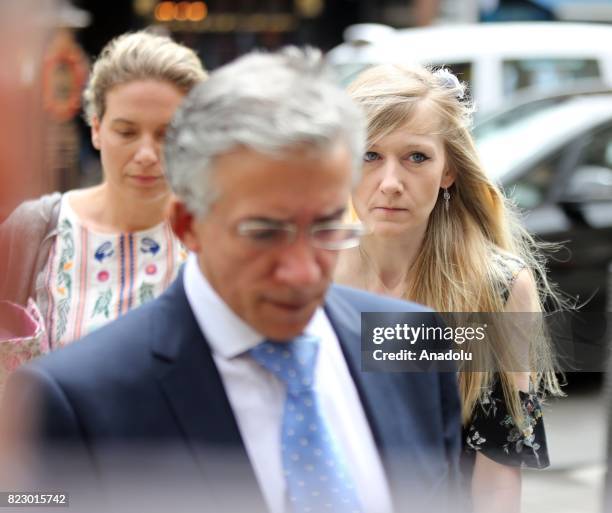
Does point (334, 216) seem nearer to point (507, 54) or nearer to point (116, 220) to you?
point (116, 220)

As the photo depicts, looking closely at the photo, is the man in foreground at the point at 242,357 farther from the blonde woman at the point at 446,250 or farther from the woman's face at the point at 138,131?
the woman's face at the point at 138,131

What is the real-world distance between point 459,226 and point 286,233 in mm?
946

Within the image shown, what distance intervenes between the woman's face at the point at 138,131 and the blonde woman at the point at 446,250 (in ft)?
1.50

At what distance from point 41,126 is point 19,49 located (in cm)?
14

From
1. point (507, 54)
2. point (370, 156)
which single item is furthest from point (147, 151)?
point (507, 54)

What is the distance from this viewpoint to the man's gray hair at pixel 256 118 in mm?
1533

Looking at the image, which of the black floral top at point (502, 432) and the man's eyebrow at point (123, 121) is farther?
the man's eyebrow at point (123, 121)

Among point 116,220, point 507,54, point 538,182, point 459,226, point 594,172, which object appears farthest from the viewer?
point 507,54

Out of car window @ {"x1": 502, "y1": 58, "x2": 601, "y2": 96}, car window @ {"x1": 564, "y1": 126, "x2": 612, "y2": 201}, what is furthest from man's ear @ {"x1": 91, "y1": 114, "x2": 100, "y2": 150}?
car window @ {"x1": 502, "y1": 58, "x2": 601, "y2": 96}

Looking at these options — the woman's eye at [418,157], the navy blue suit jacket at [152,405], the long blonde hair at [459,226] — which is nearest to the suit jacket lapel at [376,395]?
the navy blue suit jacket at [152,405]

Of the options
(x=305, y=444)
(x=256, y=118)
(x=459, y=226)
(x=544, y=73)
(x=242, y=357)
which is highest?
(x=544, y=73)

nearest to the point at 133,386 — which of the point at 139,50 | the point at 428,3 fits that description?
the point at 139,50

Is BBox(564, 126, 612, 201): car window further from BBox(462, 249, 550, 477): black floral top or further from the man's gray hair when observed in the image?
the man's gray hair

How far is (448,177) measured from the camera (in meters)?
2.46
